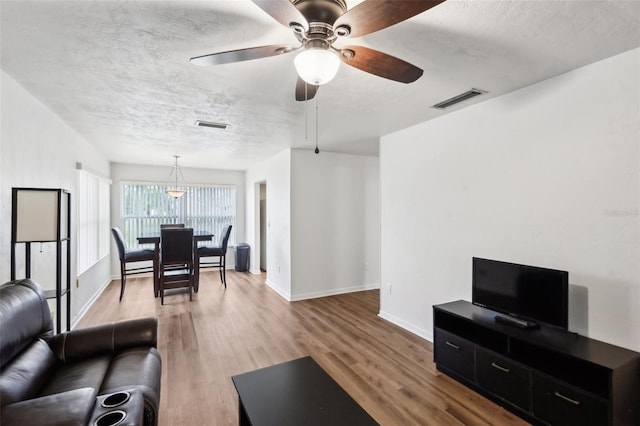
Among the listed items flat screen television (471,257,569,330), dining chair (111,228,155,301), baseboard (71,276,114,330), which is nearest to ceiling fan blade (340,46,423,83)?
flat screen television (471,257,569,330)

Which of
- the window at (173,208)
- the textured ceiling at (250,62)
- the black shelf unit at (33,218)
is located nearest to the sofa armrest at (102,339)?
the black shelf unit at (33,218)

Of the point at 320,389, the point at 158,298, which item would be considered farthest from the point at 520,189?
the point at 158,298

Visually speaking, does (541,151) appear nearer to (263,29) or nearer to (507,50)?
(507,50)

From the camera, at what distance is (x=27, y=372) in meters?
1.56

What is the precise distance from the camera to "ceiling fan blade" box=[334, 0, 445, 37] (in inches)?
41.8

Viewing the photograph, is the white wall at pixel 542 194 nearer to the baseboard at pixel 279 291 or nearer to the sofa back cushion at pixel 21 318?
the baseboard at pixel 279 291

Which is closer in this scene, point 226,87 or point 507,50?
point 507,50

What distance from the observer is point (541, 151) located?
92.5 inches

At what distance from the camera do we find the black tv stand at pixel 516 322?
7.25ft

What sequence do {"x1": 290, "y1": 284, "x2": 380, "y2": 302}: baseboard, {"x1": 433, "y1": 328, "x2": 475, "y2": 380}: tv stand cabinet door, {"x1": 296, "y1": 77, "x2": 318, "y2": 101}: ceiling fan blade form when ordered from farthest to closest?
{"x1": 290, "y1": 284, "x2": 380, "y2": 302}: baseboard < {"x1": 433, "y1": 328, "x2": 475, "y2": 380}: tv stand cabinet door < {"x1": 296, "y1": 77, "x2": 318, "y2": 101}: ceiling fan blade

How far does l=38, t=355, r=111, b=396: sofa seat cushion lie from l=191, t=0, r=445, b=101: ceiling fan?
1818mm

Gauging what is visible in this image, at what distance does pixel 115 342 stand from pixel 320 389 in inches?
57.8

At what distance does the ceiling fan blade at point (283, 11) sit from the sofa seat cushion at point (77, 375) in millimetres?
2035

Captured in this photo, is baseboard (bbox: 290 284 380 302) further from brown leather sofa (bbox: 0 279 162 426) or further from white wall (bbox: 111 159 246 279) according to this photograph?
white wall (bbox: 111 159 246 279)
